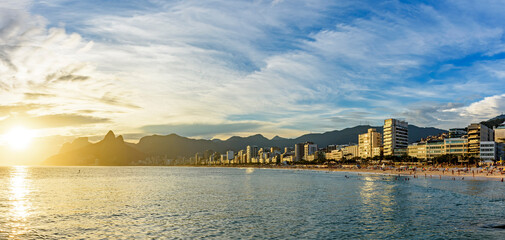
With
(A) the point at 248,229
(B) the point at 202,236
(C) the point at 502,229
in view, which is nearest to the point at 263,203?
(A) the point at 248,229

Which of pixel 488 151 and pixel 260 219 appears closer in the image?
pixel 260 219

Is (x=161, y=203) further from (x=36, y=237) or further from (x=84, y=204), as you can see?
(x=36, y=237)

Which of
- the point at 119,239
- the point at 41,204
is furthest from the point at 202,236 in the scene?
the point at 41,204

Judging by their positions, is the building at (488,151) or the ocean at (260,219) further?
the building at (488,151)

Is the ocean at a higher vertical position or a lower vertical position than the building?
lower

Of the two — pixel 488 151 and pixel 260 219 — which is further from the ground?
pixel 488 151

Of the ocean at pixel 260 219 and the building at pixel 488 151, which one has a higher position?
the building at pixel 488 151

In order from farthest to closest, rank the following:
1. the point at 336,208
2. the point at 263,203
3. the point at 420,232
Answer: the point at 263,203 → the point at 336,208 → the point at 420,232

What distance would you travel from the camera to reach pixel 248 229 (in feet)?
104

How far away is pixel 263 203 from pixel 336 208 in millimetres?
10487

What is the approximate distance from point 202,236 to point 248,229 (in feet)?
14.8

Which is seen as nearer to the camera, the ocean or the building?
the ocean

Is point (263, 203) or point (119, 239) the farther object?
point (263, 203)

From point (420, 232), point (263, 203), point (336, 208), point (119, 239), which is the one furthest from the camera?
point (263, 203)
